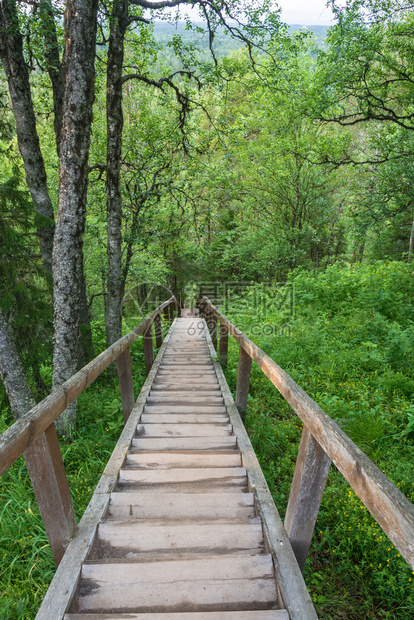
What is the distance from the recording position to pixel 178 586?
1718mm

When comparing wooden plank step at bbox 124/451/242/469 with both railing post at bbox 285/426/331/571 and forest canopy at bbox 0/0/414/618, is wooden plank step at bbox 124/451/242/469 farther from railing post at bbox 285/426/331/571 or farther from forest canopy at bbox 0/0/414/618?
railing post at bbox 285/426/331/571

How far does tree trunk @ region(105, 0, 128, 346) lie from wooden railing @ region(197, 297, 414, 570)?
4.53m

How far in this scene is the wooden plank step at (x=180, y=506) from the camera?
90.7 inches

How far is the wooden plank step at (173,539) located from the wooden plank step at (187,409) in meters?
1.91

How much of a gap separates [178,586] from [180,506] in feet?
2.11

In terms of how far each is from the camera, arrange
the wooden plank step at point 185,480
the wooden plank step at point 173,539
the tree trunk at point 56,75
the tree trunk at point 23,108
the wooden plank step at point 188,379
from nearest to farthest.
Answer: the wooden plank step at point 173,539 < the wooden plank step at point 185,480 < the tree trunk at point 23,108 < the tree trunk at point 56,75 < the wooden plank step at point 188,379

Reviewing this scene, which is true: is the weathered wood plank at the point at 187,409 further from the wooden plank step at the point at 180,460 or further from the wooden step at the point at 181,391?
the wooden plank step at the point at 180,460

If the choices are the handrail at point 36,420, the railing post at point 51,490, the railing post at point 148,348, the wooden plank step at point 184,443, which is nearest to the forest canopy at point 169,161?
the wooden plank step at point 184,443

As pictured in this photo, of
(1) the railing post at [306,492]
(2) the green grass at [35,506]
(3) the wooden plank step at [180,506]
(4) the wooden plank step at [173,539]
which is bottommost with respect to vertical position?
(2) the green grass at [35,506]

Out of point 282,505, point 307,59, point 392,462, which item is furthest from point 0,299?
point 307,59

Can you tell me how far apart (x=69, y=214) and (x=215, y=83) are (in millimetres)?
6151

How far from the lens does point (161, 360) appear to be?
6438 millimetres

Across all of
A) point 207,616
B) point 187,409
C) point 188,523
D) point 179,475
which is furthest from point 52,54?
point 207,616

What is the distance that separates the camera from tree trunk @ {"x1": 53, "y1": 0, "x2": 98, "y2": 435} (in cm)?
386
